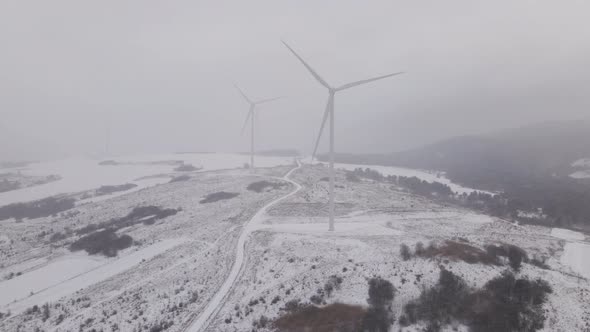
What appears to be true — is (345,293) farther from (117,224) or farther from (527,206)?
(527,206)

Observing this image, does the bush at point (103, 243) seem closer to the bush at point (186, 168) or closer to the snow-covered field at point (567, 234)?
the snow-covered field at point (567, 234)

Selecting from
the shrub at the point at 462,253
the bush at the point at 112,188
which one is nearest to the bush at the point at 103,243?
the shrub at the point at 462,253

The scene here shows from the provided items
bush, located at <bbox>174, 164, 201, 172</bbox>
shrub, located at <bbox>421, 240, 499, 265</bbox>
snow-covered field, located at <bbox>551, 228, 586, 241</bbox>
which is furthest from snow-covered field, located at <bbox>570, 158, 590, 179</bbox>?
bush, located at <bbox>174, 164, 201, 172</bbox>

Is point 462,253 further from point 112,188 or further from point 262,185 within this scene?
point 112,188

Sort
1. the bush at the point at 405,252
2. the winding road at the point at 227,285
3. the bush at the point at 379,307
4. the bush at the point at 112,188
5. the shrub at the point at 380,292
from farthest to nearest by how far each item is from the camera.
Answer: the bush at the point at 112,188, the bush at the point at 405,252, the shrub at the point at 380,292, the winding road at the point at 227,285, the bush at the point at 379,307

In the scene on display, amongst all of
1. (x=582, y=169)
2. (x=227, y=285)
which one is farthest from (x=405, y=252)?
(x=582, y=169)

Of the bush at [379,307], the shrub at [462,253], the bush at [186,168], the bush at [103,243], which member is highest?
the bush at [186,168]
